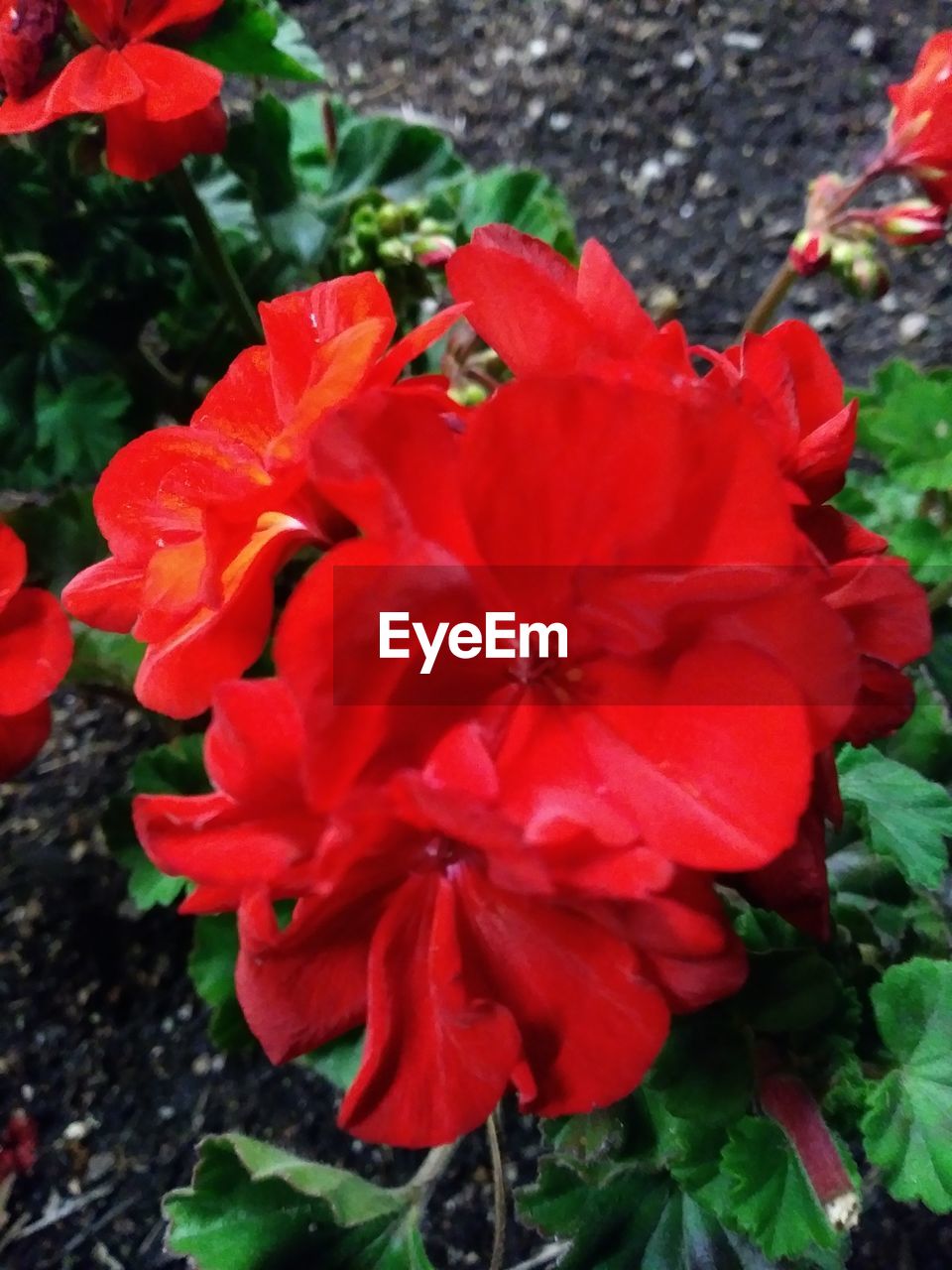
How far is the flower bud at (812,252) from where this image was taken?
99 centimetres

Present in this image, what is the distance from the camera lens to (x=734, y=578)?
408mm

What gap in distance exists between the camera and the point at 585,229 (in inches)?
66.7

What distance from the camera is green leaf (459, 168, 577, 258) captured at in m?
1.32

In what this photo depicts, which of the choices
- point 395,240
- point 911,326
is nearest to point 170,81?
point 395,240

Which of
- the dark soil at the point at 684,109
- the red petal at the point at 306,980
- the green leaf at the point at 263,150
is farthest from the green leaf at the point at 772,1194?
the dark soil at the point at 684,109

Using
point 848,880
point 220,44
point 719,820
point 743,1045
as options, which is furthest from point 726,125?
point 719,820

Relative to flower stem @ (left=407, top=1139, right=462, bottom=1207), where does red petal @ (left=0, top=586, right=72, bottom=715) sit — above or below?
above

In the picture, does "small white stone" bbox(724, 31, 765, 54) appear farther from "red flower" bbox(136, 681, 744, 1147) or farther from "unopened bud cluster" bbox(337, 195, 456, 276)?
"red flower" bbox(136, 681, 744, 1147)

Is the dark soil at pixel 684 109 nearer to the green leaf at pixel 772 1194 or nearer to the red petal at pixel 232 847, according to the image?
the green leaf at pixel 772 1194

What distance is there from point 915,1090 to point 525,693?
1.29ft

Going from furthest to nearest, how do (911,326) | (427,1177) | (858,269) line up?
(911,326)
(858,269)
(427,1177)

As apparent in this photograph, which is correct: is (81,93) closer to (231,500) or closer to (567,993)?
(231,500)

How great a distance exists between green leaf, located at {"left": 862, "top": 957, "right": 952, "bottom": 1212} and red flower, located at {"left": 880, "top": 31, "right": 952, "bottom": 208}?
1.99 feet

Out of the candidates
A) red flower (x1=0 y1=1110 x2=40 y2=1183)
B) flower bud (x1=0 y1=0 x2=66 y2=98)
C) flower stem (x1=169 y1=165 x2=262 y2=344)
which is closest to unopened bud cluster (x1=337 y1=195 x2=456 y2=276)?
flower stem (x1=169 y1=165 x2=262 y2=344)
